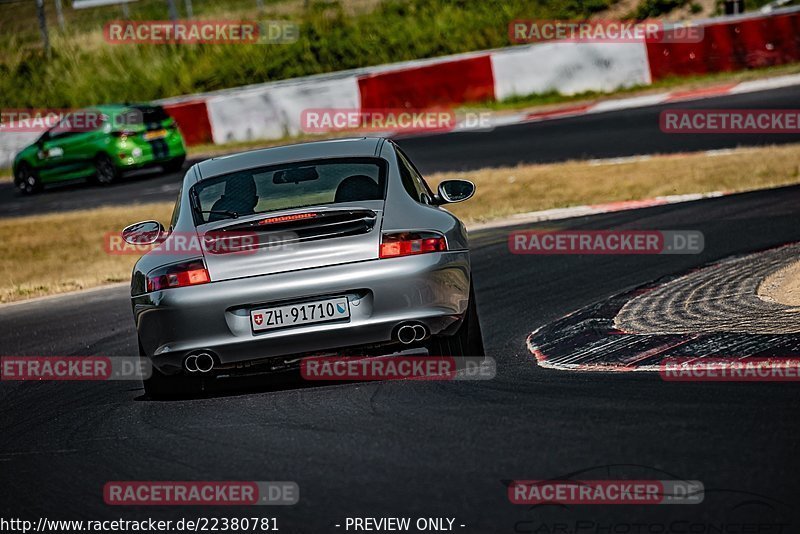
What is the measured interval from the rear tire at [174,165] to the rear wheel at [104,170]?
2.96ft

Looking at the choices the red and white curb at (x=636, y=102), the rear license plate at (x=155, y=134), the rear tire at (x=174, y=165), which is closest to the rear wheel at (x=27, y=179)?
the rear tire at (x=174, y=165)

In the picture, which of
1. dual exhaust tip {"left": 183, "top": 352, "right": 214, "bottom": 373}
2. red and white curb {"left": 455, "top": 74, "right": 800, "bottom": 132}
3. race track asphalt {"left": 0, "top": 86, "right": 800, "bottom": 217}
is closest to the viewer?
dual exhaust tip {"left": 183, "top": 352, "right": 214, "bottom": 373}

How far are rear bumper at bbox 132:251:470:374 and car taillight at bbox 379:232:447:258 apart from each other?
0.05m

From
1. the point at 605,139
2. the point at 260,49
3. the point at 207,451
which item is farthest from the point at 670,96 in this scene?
the point at 207,451

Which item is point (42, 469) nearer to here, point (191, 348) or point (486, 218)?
point (191, 348)

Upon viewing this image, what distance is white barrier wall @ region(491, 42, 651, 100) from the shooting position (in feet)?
79.8

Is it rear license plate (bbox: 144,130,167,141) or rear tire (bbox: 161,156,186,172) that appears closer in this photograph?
rear license plate (bbox: 144,130,167,141)

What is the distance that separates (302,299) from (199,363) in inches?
24.6

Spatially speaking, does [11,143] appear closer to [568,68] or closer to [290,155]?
[568,68]

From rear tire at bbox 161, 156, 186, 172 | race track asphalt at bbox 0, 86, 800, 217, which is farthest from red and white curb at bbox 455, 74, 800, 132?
rear tire at bbox 161, 156, 186, 172

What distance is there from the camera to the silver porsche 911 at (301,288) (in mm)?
6180

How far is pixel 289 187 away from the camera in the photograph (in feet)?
22.7

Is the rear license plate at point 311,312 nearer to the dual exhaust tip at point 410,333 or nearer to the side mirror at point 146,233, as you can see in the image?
the dual exhaust tip at point 410,333

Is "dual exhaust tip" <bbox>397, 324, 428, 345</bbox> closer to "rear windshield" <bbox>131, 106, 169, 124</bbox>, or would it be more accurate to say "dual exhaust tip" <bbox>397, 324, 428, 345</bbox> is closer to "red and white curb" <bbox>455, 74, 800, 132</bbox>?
"red and white curb" <bbox>455, 74, 800, 132</bbox>
